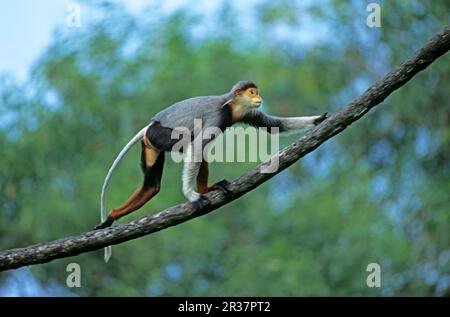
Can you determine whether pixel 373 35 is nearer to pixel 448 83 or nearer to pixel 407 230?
pixel 448 83

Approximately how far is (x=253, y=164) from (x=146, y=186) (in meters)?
14.8

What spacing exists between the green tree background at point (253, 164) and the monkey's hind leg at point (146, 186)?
1099 cm

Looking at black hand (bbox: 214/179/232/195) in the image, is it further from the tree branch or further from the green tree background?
the green tree background

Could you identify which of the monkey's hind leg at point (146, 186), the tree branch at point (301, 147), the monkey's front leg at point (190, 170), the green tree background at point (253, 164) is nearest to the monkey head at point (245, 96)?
the monkey's front leg at point (190, 170)

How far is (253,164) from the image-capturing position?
22031 mm

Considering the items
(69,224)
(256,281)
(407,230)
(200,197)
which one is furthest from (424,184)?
(200,197)

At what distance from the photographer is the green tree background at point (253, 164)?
18.9 meters

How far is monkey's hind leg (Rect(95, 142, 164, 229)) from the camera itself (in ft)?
23.7

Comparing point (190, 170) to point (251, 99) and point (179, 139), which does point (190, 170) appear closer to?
point (179, 139)

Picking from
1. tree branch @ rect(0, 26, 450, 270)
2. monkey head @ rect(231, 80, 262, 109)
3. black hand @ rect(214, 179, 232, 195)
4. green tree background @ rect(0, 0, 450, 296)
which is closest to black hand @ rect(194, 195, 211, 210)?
tree branch @ rect(0, 26, 450, 270)

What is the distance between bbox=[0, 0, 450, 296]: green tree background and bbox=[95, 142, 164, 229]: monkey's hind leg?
36.0 feet

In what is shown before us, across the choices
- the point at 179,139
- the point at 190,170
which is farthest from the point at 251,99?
the point at 190,170

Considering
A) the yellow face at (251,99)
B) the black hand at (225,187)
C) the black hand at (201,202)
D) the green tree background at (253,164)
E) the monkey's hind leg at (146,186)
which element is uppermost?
the green tree background at (253,164)

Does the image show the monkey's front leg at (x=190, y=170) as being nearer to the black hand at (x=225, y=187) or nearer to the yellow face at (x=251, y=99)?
the black hand at (x=225, y=187)
